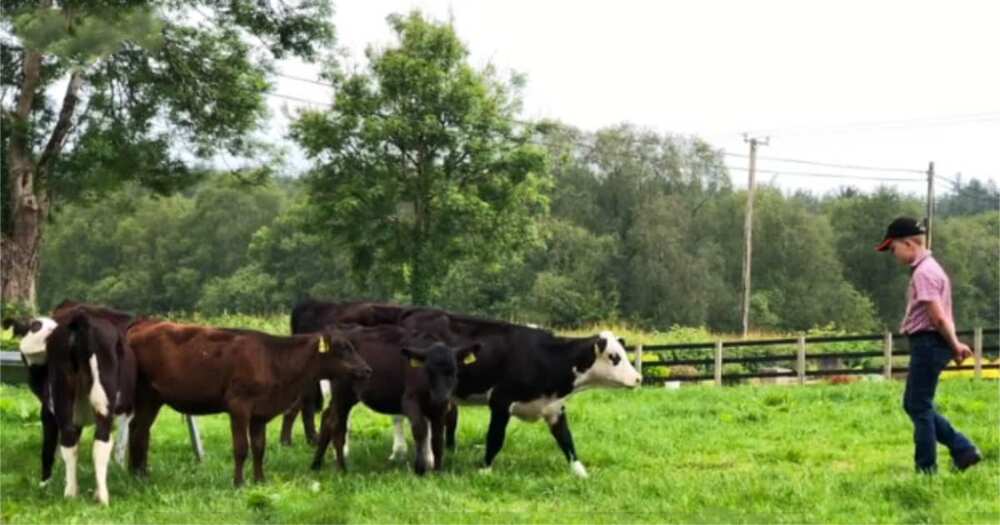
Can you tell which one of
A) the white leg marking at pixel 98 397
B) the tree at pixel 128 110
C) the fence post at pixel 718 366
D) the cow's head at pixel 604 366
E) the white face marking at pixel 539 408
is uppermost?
the tree at pixel 128 110

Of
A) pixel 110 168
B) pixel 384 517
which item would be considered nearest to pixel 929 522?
pixel 384 517

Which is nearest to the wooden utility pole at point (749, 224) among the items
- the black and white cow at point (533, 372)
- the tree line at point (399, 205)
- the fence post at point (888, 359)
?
the tree line at point (399, 205)

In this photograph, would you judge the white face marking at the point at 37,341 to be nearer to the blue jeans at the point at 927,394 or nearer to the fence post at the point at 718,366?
the blue jeans at the point at 927,394

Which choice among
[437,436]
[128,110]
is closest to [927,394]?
[437,436]

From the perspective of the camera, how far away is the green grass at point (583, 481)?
7.96 m

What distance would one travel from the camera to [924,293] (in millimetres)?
8602

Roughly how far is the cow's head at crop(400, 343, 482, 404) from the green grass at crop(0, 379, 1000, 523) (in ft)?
2.43

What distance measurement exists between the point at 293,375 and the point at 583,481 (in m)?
2.65

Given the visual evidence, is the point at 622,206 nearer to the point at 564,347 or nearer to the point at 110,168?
the point at 110,168

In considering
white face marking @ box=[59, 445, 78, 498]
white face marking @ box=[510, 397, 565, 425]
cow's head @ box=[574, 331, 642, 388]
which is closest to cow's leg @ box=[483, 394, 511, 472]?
white face marking @ box=[510, 397, 565, 425]

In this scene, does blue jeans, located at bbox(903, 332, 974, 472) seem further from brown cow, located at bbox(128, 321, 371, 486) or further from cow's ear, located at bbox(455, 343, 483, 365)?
brown cow, located at bbox(128, 321, 371, 486)

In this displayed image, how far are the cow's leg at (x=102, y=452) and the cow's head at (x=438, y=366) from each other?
104 inches

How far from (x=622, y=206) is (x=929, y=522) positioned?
65670 millimetres

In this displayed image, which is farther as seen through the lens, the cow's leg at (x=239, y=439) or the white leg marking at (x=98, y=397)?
the cow's leg at (x=239, y=439)
